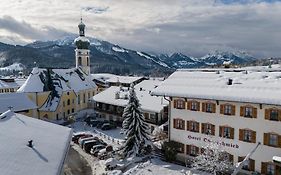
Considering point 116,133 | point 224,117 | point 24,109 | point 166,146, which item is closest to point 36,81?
point 24,109

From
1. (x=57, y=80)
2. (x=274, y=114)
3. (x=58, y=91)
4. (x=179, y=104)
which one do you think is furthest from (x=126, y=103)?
(x=274, y=114)

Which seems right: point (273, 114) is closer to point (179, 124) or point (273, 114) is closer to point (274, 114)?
point (274, 114)

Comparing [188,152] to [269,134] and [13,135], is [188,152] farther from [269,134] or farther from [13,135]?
[13,135]

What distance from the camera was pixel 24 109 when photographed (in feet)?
185

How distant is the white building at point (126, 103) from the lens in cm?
4875

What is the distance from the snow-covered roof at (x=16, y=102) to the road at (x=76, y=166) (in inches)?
690

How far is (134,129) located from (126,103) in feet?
55.2

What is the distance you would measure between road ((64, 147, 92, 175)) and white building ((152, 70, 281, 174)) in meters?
10.3

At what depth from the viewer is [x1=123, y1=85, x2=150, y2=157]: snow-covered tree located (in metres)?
38.8

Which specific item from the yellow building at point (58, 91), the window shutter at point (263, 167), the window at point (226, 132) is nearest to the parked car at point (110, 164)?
the window at point (226, 132)

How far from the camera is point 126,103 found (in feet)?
182

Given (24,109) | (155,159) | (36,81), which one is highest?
(36,81)

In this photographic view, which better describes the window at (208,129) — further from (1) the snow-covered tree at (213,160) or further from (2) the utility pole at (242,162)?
(2) the utility pole at (242,162)

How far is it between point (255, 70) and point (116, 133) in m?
24.5
